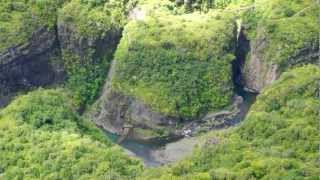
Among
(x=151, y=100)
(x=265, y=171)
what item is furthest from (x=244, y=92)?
(x=265, y=171)

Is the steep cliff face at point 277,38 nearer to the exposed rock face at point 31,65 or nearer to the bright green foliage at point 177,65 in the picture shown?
the bright green foliage at point 177,65

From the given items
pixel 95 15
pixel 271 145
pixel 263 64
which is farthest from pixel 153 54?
pixel 271 145

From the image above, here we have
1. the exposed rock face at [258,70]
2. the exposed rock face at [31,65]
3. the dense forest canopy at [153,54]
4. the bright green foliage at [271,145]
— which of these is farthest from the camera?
the exposed rock face at [31,65]

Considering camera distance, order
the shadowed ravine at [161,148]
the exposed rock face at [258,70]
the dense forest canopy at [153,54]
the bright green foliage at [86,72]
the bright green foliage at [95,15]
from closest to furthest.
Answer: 1. the shadowed ravine at [161,148]
2. the dense forest canopy at [153,54]
3. the exposed rock face at [258,70]
4. the bright green foliage at [95,15]
5. the bright green foliage at [86,72]

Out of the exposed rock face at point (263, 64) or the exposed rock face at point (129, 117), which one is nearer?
the exposed rock face at point (129, 117)

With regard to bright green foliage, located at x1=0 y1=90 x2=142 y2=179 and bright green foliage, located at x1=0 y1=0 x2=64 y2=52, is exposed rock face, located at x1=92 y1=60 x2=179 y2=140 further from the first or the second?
bright green foliage, located at x1=0 y1=90 x2=142 y2=179

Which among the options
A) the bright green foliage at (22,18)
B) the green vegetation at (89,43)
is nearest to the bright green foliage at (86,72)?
the green vegetation at (89,43)

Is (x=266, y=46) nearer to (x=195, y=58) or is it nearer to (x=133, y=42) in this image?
(x=195, y=58)

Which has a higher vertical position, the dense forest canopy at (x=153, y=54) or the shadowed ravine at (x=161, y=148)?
the dense forest canopy at (x=153, y=54)
